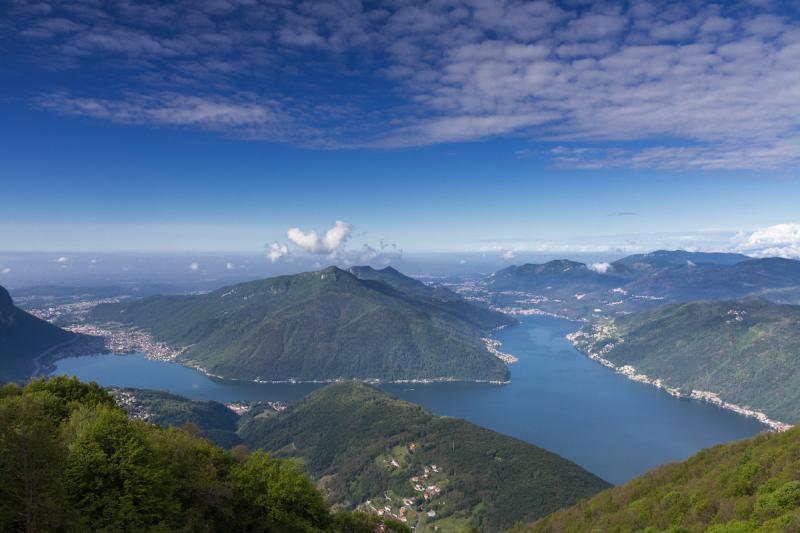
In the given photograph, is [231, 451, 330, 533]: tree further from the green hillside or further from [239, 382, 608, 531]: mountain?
[239, 382, 608, 531]: mountain

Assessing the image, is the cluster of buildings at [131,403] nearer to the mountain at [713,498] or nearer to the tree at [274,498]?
the mountain at [713,498]

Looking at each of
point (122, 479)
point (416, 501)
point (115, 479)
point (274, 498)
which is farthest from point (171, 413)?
point (115, 479)

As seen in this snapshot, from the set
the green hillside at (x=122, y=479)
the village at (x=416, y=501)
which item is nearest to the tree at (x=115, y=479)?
the green hillside at (x=122, y=479)

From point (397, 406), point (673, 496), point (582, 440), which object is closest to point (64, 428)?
point (673, 496)

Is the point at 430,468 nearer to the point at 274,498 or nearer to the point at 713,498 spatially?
the point at 713,498

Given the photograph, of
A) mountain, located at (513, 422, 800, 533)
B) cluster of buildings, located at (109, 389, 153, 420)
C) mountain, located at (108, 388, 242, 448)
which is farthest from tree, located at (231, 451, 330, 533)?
cluster of buildings, located at (109, 389, 153, 420)

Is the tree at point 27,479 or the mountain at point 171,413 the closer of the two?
the tree at point 27,479
